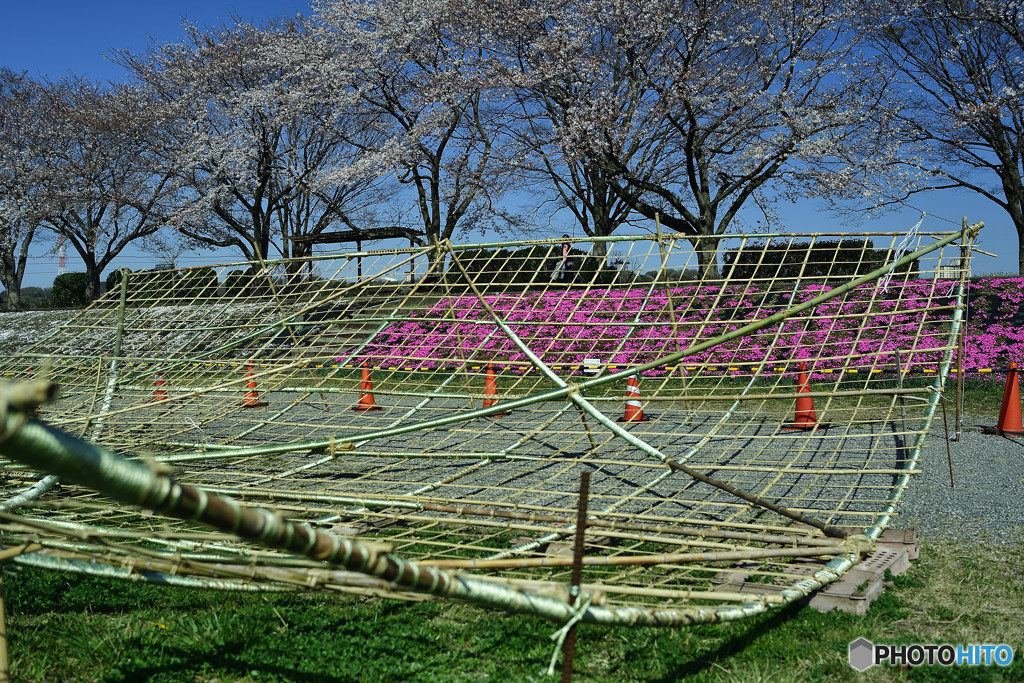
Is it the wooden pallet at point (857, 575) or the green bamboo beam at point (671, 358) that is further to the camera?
the green bamboo beam at point (671, 358)

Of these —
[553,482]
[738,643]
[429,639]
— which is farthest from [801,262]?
[429,639]

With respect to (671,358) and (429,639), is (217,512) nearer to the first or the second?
(429,639)

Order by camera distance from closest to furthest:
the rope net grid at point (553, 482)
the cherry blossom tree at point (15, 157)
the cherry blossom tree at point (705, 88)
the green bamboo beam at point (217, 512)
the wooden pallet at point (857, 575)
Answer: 1. the green bamboo beam at point (217, 512)
2. the rope net grid at point (553, 482)
3. the wooden pallet at point (857, 575)
4. the cherry blossom tree at point (705, 88)
5. the cherry blossom tree at point (15, 157)

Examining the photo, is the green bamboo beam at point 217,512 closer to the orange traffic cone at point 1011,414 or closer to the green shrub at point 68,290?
the orange traffic cone at point 1011,414

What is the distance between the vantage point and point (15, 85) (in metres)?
21.1

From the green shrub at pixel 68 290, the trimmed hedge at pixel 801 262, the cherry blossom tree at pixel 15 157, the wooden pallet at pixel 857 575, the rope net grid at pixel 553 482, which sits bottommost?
the wooden pallet at pixel 857 575

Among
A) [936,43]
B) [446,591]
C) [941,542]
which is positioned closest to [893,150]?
[936,43]

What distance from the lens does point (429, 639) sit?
8.20 ft

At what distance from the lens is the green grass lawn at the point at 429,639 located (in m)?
2.29

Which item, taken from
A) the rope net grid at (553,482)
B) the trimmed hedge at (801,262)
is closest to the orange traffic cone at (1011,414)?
the rope net grid at (553,482)

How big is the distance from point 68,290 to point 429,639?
22936 millimetres

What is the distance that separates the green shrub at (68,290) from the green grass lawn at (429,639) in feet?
70.3

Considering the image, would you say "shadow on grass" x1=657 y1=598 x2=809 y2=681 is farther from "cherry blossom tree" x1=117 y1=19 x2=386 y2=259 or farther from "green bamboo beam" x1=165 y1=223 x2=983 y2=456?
"cherry blossom tree" x1=117 y1=19 x2=386 y2=259

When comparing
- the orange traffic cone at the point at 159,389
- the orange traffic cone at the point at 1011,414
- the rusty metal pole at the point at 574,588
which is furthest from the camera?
the orange traffic cone at the point at 1011,414
